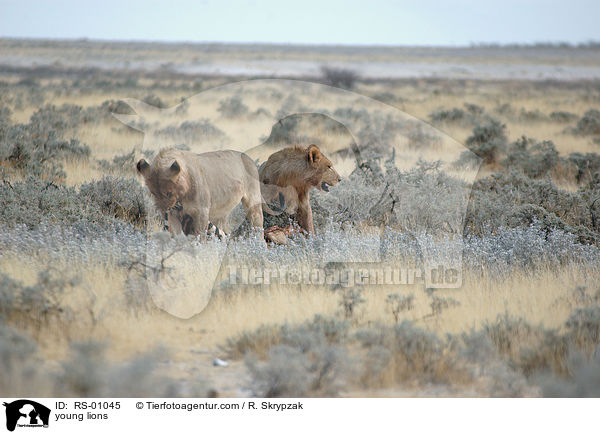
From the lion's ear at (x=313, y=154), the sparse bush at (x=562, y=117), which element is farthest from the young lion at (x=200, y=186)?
the sparse bush at (x=562, y=117)

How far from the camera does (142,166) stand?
5.98 m

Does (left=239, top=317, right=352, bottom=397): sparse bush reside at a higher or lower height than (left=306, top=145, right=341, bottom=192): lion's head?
lower

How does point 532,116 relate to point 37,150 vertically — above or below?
above

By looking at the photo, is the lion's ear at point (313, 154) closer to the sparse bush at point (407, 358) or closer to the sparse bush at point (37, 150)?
the sparse bush at point (407, 358)

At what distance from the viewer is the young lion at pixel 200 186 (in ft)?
19.9

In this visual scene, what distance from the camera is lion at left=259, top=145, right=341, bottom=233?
7691mm

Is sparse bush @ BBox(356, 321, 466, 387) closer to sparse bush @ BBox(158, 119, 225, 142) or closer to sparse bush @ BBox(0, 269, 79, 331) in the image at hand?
sparse bush @ BBox(0, 269, 79, 331)

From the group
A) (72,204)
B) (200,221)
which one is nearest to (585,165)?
(200,221)

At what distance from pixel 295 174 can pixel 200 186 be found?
159 cm

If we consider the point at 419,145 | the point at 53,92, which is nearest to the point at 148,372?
the point at 419,145

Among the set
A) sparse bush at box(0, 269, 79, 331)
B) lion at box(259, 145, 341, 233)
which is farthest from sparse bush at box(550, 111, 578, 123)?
sparse bush at box(0, 269, 79, 331)
